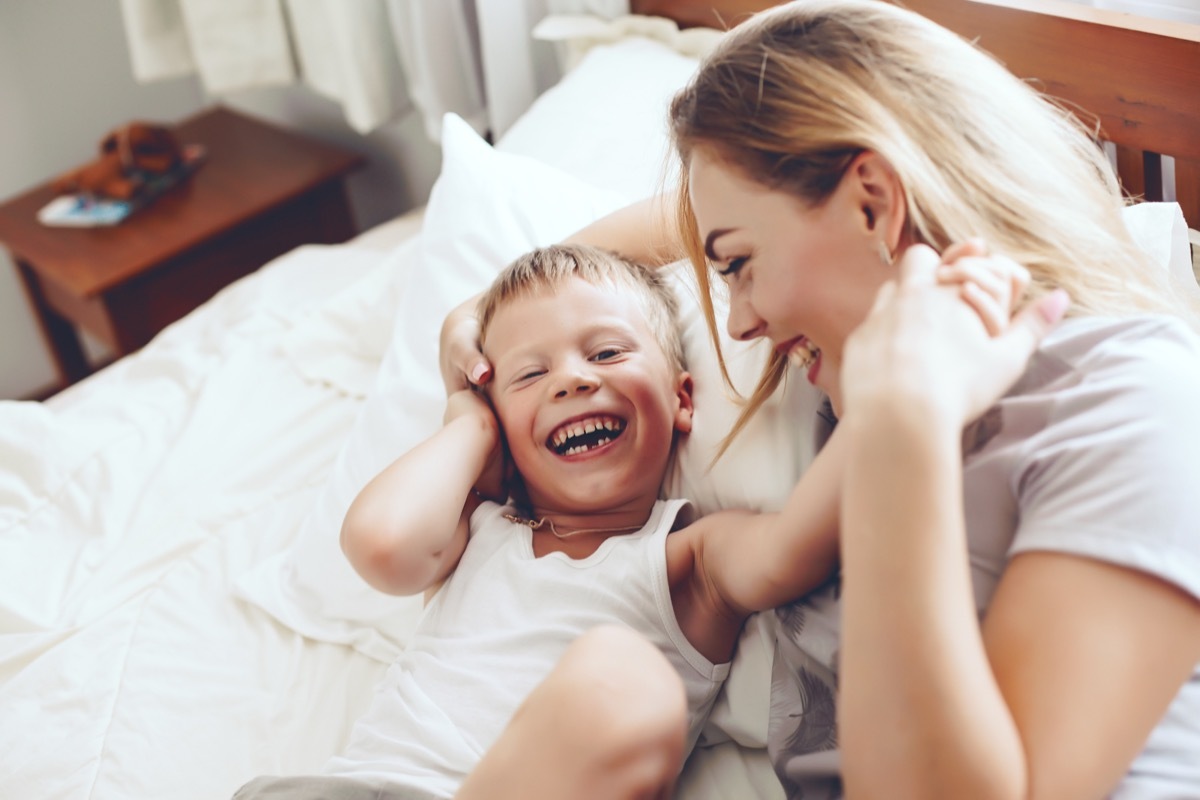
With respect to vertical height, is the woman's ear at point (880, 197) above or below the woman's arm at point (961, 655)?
above

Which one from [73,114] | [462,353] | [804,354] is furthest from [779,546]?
[73,114]

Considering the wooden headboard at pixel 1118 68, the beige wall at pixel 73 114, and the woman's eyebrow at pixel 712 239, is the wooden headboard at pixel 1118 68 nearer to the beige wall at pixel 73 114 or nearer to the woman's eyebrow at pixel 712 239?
the woman's eyebrow at pixel 712 239

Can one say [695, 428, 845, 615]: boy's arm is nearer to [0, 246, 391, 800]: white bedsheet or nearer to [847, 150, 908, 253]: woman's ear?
[847, 150, 908, 253]: woman's ear

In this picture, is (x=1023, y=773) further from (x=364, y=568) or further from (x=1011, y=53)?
(x=1011, y=53)

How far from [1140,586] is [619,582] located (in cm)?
50

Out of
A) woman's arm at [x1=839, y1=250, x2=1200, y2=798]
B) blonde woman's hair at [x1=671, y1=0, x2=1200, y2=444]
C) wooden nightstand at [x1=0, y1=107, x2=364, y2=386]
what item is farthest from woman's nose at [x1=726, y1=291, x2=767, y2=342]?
wooden nightstand at [x1=0, y1=107, x2=364, y2=386]

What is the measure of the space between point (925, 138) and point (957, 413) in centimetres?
27

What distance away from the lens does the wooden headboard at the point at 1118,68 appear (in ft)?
3.95

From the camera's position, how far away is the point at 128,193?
249 cm

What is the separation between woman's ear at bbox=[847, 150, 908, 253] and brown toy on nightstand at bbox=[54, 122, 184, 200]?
2054mm

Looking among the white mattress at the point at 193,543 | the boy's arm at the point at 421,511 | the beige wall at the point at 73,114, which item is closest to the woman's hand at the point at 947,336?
the white mattress at the point at 193,543

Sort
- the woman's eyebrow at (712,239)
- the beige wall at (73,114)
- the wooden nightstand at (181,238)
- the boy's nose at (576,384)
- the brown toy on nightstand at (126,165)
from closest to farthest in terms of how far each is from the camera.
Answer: the woman's eyebrow at (712,239)
the boy's nose at (576,384)
the wooden nightstand at (181,238)
the brown toy on nightstand at (126,165)
the beige wall at (73,114)

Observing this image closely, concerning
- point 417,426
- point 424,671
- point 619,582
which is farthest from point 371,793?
point 417,426

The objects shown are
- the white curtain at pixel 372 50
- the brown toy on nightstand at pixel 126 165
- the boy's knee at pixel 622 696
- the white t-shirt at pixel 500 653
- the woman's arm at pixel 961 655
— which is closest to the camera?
the woman's arm at pixel 961 655
